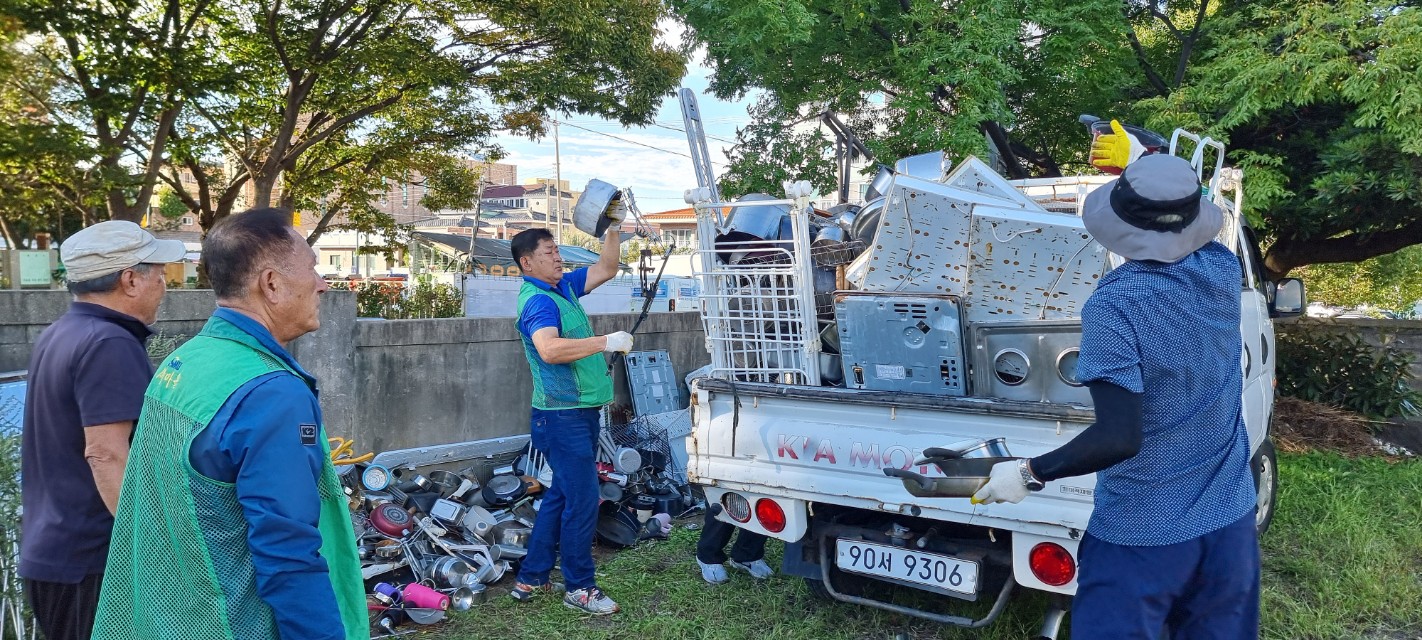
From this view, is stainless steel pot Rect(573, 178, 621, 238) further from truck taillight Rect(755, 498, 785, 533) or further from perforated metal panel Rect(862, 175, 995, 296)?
truck taillight Rect(755, 498, 785, 533)

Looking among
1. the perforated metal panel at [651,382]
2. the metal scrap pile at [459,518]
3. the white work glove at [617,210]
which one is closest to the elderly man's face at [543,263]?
the white work glove at [617,210]

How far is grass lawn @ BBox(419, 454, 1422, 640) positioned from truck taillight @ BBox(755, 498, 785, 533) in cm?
49

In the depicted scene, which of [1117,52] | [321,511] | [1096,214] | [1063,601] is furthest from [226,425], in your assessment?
[1117,52]

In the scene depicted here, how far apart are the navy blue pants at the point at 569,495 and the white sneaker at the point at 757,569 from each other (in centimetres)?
85

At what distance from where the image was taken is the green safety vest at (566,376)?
4.17m

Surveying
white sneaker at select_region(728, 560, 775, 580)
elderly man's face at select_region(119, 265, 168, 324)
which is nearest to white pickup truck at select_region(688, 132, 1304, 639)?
white sneaker at select_region(728, 560, 775, 580)

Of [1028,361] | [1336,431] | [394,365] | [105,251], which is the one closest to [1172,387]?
[1028,361]

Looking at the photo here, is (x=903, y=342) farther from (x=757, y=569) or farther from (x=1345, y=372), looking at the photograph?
(x=1345, y=372)

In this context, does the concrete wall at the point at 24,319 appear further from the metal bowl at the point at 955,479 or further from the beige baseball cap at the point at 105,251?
the metal bowl at the point at 955,479

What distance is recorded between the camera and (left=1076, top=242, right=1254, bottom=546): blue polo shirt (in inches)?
79.3

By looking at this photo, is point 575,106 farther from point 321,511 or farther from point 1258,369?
point 321,511

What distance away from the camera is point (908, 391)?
3.59 metres

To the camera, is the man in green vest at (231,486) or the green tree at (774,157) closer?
the man in green vest at (231,486)

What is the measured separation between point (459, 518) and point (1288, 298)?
487 cm
